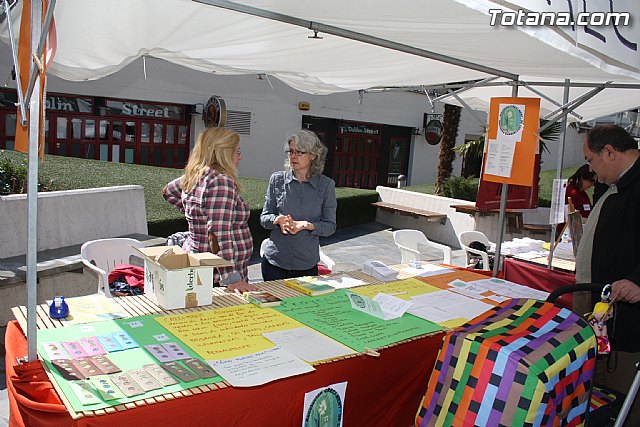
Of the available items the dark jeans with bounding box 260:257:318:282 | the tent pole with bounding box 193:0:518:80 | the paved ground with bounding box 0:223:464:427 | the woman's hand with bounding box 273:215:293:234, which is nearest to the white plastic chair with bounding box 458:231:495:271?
the paved ground with bounding box 0:223:464:427

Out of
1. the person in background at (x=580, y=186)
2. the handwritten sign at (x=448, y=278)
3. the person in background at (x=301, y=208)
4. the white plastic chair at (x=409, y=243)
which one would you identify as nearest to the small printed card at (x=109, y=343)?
the person in background at (x=301, y=208)

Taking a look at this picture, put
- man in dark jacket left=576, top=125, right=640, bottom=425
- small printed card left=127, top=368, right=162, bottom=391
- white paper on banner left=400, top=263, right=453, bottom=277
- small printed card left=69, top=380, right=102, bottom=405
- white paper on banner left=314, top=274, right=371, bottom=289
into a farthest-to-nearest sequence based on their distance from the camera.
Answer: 1. white paper on banner left=400, top=263, right=453, bottom=277
2. white paper on banner left=314, top=274, right=371, bottom=289
3. man in dark jacket left=576, top=125, right=640, bottom=425
4. small printed card left=127, top=368, right=162, bottom=391
5. small printed card left=69, top=380, right=102, bottom=405

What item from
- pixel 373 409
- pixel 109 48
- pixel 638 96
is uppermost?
pixel 638 96

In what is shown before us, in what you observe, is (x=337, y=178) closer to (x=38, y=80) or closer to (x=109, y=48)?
(x=109, y=48)

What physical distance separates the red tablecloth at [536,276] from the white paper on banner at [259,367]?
2375 millimetres

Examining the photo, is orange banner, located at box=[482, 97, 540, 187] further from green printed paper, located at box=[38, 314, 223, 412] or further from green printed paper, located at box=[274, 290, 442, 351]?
green printed paper, located at box=[38, 314, 223, 412]

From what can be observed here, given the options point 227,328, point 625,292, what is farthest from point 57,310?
point 625,292

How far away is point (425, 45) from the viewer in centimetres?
317

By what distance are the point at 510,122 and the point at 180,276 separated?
2557 mm

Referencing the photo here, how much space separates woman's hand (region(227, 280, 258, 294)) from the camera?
2.81 meters

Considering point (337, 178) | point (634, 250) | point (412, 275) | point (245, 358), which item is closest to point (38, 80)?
point (245, 358)

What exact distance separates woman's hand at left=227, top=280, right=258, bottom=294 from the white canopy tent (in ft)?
3.79

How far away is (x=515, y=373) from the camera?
1670mm

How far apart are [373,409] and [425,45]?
206 cm
